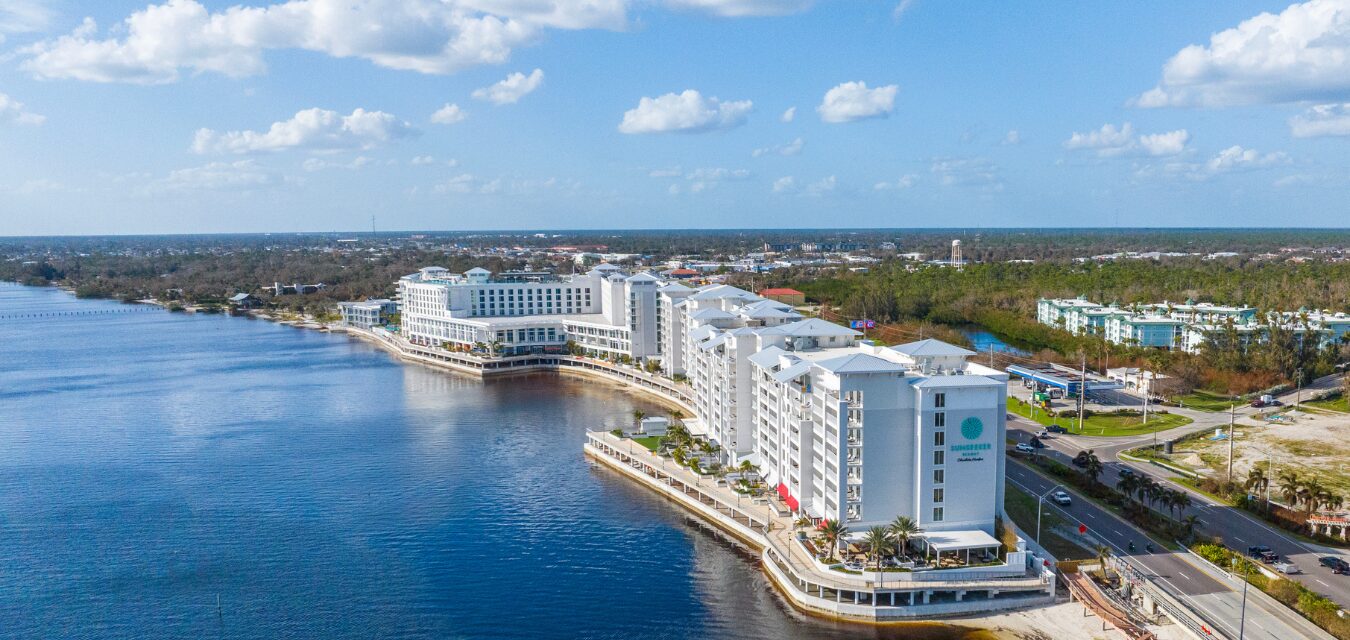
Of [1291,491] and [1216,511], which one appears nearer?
[1291,491]

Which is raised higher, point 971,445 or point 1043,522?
point 971,445

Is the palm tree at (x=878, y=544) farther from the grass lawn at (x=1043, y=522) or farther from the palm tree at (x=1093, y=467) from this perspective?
the palm tree at (x=1093, y=467)

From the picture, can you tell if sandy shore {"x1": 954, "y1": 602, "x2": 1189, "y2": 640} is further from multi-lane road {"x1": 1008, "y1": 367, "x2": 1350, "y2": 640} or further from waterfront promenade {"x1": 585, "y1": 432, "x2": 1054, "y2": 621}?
multi-lane road {"x1": 1008, "y1": 367, "x2": 1350, "y2": 640}

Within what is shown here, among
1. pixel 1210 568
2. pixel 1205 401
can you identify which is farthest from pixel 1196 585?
pixel 1205 401

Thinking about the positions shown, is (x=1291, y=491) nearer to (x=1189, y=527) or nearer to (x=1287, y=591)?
(x=1189, y=527)

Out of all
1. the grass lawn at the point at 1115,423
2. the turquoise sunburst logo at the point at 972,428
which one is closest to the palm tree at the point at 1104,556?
the turquoise sunburst logo at the point at 972,428

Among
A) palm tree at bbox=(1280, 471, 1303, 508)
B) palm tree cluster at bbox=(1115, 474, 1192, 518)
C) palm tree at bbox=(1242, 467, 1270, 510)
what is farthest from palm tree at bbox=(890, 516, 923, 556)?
palm tree at bbox=(1242, 467, 1270, 510)

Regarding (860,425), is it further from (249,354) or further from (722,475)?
(249,354)
